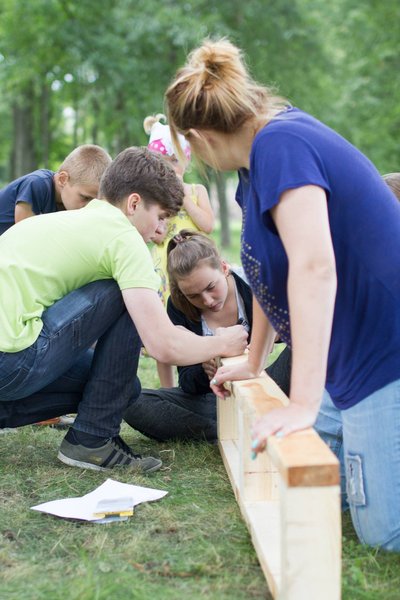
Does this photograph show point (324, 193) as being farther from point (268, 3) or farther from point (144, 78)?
point (268, 3)

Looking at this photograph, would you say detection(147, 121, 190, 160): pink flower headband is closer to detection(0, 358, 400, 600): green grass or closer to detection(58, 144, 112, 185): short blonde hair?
detection(58, 144, 112, 185): short blonde hair

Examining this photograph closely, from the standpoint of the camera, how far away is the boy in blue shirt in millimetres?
4086

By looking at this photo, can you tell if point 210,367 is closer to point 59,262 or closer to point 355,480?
point 59,262

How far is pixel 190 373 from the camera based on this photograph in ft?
12.2

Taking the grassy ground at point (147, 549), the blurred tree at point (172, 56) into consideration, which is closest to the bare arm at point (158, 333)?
the grassy ground at point (147, 549)

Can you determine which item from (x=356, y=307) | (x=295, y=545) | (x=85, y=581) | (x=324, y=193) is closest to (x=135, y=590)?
(x=85, y=581)

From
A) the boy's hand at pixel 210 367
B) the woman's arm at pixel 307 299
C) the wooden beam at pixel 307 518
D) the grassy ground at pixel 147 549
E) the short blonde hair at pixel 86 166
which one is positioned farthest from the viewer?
the short blonde hair at pixel 86 166

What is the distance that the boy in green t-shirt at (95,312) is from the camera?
2924 mm

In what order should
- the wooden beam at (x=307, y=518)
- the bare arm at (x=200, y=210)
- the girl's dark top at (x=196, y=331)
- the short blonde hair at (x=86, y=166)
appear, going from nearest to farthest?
the wooden beam at (x=307, y=518) → the girl's dark top at (x=196, y=331) → the short blonde hair at (x=86, y=166) → the bare arm at (x=200, y=210)

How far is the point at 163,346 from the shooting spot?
2928 millimetres

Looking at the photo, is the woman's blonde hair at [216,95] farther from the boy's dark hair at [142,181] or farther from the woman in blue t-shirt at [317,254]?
the boy's dark hair at [142,181]

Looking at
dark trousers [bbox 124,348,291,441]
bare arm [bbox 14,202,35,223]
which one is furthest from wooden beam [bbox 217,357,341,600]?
bare arm [bbox 14,202,35,223]

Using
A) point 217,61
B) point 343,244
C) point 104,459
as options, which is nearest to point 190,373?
point 104,459

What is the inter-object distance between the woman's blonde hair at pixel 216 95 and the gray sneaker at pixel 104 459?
158 centimetres
